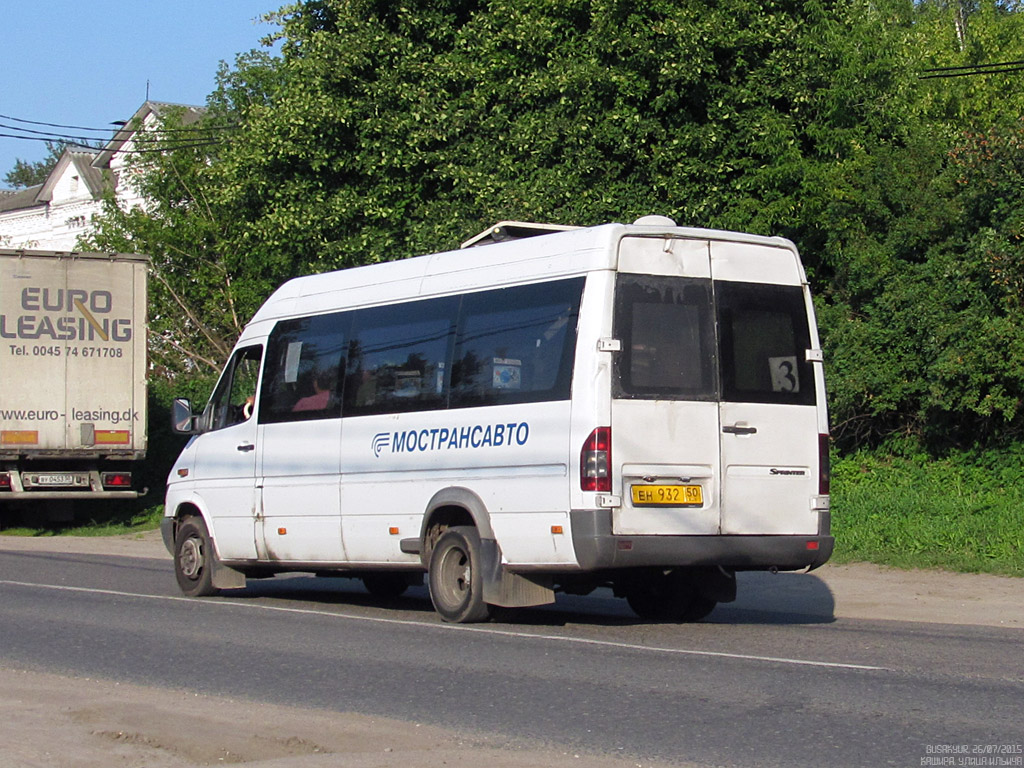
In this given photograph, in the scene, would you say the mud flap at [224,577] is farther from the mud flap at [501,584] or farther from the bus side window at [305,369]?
the mud flap at [501,584]

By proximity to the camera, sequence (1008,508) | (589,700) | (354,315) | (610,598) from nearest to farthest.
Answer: (589,700) < (354,315) < (610,598) < (1008,508)

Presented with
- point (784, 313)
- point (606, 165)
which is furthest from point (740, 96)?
point (784, 313)

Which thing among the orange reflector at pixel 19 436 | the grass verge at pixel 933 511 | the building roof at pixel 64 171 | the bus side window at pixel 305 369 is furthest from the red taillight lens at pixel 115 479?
the building roof at pixel 64 171

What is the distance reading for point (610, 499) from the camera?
32.8 ft

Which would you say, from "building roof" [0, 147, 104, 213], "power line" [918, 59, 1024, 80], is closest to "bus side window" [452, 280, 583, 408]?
"power line" [918, 59, 1024, 80]

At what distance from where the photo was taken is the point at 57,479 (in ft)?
76.9

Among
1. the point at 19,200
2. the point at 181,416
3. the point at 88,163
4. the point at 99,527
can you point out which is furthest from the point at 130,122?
the point at 181,416

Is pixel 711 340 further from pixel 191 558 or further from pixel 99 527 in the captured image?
pixel 99 527

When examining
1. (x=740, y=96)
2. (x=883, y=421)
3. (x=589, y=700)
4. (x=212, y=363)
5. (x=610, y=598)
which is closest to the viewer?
(x=589, y=700)

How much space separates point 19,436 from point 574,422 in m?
15.2

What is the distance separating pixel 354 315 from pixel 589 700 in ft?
18.8

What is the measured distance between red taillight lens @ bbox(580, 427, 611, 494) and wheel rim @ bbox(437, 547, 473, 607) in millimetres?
1754

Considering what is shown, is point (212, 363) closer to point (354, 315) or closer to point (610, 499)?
A: point (354, 315)

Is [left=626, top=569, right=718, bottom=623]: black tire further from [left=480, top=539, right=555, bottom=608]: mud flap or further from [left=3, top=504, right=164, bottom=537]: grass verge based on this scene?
[left=3, top=504, right=164, bottom=537]: grass verge
